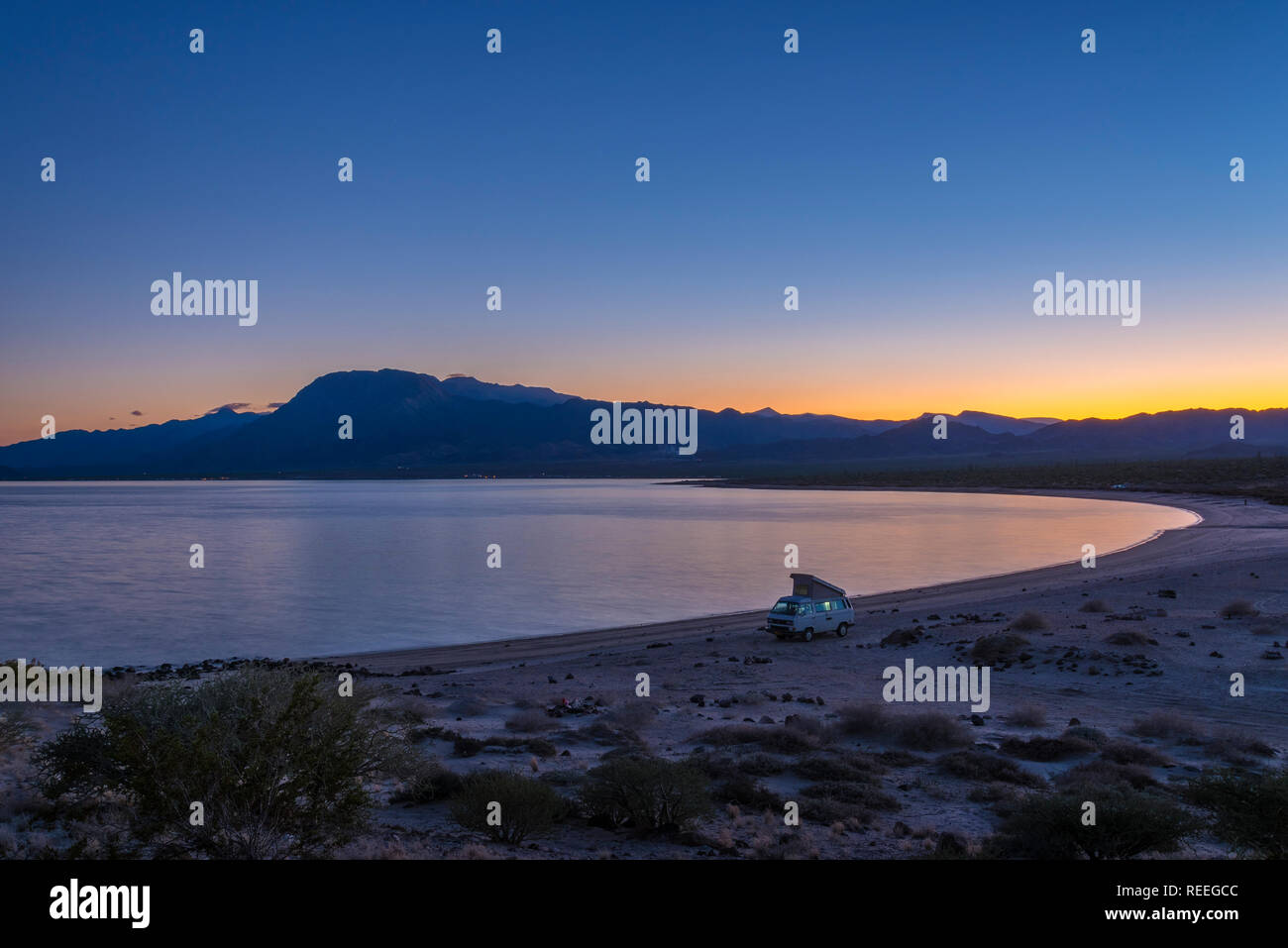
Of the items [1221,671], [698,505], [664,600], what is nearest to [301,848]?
[1221,671]

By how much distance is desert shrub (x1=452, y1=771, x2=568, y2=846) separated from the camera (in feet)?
27.1

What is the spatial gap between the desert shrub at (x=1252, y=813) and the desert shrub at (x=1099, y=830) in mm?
303

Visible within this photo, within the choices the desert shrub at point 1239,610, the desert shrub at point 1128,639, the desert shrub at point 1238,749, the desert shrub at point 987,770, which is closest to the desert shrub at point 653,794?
the desert shrub at point 987,770

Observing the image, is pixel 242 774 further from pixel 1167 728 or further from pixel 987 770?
pixel 1167 728

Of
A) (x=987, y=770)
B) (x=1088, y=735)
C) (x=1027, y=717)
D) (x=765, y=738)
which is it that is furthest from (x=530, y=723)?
(x=1088, y=735)

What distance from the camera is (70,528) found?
7500 centimetres

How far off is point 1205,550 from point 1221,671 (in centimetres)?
3005

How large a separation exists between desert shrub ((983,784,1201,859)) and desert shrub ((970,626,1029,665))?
1231 cm

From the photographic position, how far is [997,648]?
20266mm

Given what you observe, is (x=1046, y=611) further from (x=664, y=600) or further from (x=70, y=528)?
(x=70, y=528)

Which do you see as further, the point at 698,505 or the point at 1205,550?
the point at 698,505

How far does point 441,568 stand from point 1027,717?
37494 millimetres

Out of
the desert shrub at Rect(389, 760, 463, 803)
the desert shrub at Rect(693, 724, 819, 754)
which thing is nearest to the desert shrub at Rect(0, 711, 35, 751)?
the desert shrub at Rect(389, 760, 463, 803)

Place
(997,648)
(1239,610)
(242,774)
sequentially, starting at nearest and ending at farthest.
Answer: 1. (242,774)
2. (997,648)
3. (1239,610)
